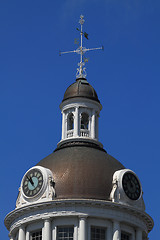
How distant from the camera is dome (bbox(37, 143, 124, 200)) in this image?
72312mm

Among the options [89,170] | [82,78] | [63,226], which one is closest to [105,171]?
[89,170]

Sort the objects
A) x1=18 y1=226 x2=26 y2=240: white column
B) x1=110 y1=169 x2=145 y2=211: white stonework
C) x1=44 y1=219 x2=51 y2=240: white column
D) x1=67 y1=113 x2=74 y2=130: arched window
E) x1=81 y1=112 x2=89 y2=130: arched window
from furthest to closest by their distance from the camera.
A: x1=81 y1=112 x2=89 y2=130: arched window → x1=67 y1=113 x2=74 y2=130: arched window → x1=18 y1=226 x2=26 y2=240: white column → x1=110 y1=169 x2=145 y2=211: white stonework → x1=44 y1=219 x2=51 y2=240: white column

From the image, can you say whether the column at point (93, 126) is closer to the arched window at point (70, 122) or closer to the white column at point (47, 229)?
the arched window at point (70, 122)

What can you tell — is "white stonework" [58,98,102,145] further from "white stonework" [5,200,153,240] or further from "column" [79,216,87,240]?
"column" [79,216,87,240]

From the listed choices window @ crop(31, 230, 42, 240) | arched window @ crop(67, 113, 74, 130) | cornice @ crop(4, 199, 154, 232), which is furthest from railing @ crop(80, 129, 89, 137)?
window @ crop(31, 230, 42, 240)

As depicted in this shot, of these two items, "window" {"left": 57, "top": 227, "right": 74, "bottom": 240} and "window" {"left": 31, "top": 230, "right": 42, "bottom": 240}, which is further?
"window" {"left": 31, "top": 230, "right": 42, "bottom": 240}

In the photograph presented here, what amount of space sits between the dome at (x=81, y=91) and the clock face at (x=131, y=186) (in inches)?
375

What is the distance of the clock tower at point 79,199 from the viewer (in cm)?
7150

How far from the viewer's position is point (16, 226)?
2918 inches

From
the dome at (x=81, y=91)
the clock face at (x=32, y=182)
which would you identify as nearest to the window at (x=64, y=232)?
the clock face at (x=32, y=182)

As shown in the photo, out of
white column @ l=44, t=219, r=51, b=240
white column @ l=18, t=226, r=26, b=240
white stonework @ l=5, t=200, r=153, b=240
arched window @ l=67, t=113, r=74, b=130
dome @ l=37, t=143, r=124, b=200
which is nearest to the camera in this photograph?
white column @ l=44, t=219, r=51, b=240

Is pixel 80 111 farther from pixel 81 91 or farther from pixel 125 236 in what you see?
pixel 125 236

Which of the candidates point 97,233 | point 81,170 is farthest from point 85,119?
point 97,233

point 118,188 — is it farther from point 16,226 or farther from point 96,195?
point 16,226
